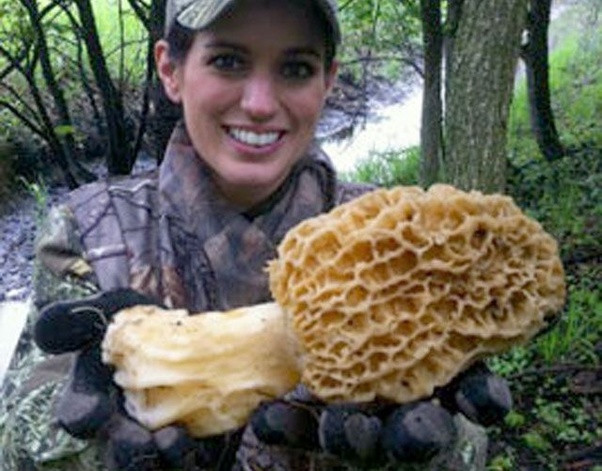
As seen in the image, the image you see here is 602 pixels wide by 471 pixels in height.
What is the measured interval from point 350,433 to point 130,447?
465mm

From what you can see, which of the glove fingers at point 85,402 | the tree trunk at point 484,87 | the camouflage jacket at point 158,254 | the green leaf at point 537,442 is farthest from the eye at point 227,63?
the green leaf at point 537,442

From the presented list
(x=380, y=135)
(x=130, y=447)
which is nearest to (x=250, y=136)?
(x=130, y=447)

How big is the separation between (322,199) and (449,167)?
1710mm

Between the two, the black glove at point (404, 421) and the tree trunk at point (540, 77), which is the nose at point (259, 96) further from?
the tree trunk at point (540, 77)

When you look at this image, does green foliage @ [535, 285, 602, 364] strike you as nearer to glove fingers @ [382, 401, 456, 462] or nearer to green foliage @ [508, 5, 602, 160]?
glove fingers @ [382, 401, 456, 462]

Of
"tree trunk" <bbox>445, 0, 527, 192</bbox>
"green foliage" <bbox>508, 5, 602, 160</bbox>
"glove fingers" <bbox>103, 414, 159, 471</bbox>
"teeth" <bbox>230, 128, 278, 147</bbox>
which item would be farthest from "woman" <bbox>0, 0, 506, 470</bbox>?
"green foliage" <bbox>508, 5, 602, 160</bbox>

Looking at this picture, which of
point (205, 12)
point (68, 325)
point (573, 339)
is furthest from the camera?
point (573, 339)

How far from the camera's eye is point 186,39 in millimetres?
2385

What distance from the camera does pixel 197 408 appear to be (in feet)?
6.25

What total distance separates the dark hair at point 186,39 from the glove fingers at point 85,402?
0.98 meters

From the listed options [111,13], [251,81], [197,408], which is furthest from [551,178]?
[111,13]

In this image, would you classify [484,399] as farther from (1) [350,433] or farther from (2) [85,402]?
(2) [85,402]

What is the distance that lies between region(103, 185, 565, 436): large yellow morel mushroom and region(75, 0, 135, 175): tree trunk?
4.42 m

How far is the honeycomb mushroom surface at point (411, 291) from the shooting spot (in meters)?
1.77
